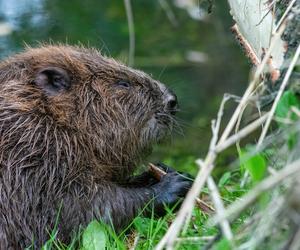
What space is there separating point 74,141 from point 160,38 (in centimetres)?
661

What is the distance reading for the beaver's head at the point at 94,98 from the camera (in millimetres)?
4035

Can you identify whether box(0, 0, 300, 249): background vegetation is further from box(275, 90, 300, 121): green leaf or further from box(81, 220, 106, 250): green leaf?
box(275, 90, 300, 121): green leaf

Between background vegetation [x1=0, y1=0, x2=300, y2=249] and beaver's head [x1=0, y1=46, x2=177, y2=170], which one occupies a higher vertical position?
beaver's head [x1=0, y1=46, x2=177, y2=170]

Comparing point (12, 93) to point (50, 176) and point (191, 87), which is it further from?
point (191, 87)

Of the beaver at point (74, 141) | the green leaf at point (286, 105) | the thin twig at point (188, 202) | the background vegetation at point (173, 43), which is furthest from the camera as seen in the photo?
the background vegetation at point (173, 43)

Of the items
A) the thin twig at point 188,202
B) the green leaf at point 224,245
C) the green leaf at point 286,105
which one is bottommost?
the green leaf at point 224,245

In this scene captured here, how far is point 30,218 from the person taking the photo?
12.5ft

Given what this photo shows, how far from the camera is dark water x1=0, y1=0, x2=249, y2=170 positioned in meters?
9.16

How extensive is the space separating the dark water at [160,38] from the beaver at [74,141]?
4.19 metres

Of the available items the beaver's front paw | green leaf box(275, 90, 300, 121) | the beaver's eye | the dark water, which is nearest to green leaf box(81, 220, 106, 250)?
the beaver's front paw

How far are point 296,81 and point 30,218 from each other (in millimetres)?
1414

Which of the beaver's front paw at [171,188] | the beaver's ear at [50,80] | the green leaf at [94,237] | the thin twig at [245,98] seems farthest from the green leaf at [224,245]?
the beaver's ear at [50,80]

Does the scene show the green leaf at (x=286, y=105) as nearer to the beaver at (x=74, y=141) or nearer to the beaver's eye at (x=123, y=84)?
the beaver at (x=74, y=141)

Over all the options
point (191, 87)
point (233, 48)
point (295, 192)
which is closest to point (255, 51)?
point (295, 192)
